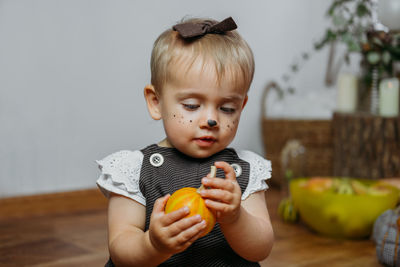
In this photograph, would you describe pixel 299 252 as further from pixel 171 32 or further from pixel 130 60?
pixel 130 60

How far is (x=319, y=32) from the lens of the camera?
9.71ft

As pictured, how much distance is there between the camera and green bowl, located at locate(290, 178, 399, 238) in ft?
5.07

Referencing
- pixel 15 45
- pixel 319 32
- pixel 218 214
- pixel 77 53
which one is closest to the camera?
pixel 218 214

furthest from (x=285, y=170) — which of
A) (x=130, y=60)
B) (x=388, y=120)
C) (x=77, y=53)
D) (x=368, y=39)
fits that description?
(x=77, y=53)

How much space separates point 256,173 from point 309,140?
58.7 inches

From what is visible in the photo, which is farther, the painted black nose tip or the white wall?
the white wall

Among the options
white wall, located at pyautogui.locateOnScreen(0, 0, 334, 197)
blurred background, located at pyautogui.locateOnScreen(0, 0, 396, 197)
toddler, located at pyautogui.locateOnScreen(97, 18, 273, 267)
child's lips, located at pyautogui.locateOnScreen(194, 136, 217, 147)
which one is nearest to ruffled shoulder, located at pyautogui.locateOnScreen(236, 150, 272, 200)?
toddler, located at pyautogui.locateOnScreen(97, 18, 273, 267)

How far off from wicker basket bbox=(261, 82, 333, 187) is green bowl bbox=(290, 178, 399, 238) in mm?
625

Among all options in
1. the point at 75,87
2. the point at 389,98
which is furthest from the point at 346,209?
the point at 75,87

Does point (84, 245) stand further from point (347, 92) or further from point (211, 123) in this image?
point (347, 92)

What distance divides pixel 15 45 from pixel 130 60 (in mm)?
514

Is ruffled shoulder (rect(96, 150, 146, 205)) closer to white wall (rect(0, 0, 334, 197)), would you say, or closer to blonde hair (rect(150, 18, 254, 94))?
blonde hair (rect(150, 18, 254, 94))

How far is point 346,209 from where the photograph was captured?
1.55 m

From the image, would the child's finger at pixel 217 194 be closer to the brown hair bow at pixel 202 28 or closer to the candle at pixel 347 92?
the brown hair bow at pixel 202 28
